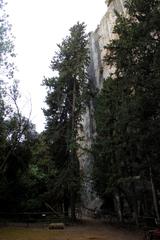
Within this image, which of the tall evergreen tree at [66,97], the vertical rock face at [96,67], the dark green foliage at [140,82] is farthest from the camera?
the vertical rock face at [96,67]

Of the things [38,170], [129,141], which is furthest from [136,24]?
[38,170]

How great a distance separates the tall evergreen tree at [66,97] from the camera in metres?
31.5

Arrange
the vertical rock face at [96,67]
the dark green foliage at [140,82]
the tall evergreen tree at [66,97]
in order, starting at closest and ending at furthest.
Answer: the dark green foliage at [140,82] < the tall evergreen tree at [66,97] < the vertical rock face at [96,67]

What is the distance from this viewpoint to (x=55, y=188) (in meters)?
27.9

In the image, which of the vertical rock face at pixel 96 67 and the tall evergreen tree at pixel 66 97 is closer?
the tall evergreen tree at pixel 66 97

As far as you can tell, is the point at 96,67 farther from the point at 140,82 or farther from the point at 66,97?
the point at 140,82

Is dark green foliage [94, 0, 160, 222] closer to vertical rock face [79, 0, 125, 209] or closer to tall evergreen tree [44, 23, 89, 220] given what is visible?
tall evergreen tree [44, 23, 89, 220]

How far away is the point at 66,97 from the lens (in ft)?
109

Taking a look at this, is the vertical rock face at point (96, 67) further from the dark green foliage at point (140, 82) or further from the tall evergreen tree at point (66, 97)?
the dark green foliage at point (140, 82)

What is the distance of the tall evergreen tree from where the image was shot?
103 ft

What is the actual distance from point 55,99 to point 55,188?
8.99 meters

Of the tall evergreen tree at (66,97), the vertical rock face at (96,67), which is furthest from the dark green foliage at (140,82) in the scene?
the vertical rock face at (96,67)

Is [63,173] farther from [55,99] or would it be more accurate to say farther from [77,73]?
[77,73]

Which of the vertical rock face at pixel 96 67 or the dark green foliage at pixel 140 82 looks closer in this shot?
the dark green foliage at pixel 140 82
